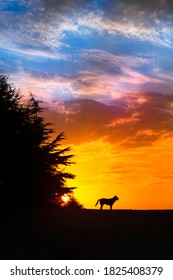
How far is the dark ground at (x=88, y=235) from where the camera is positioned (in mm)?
17906

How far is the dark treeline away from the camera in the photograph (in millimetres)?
32906

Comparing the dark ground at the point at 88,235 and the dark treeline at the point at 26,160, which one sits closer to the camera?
the dark ground at the point at 88,235

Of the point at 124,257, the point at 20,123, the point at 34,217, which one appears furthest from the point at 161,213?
the point at 20,123

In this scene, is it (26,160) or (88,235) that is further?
(26,160)

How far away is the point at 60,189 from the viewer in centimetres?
3638

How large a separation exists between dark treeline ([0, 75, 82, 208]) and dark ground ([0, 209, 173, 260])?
20.7 feet

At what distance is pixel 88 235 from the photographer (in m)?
20.8

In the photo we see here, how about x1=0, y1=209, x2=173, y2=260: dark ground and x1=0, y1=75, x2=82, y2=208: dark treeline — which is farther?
x1=0, y1=75, x2=82, y2=208: dark treeline

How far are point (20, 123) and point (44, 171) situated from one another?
3.93 meters

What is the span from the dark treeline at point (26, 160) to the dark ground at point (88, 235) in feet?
20.7

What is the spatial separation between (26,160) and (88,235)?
1336 centimetres
